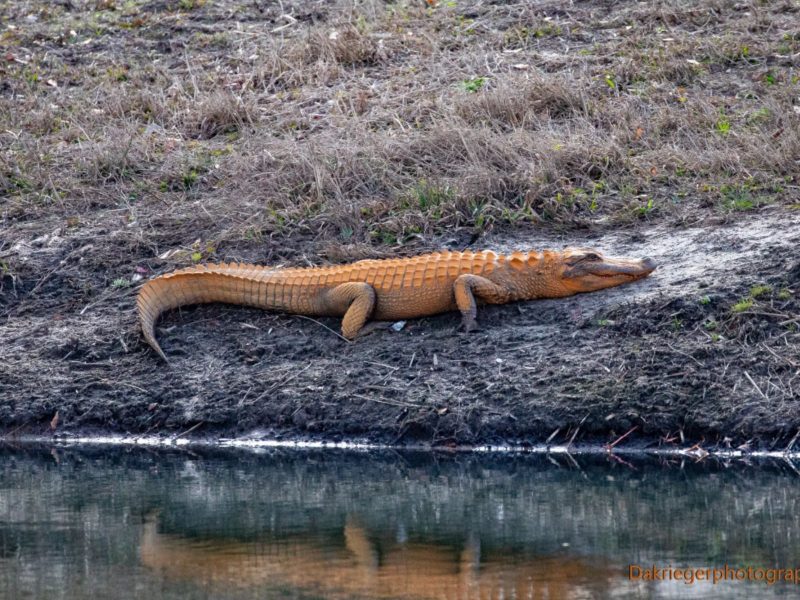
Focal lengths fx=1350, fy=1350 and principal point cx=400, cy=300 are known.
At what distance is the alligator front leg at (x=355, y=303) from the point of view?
9.38 m

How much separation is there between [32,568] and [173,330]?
3.58 metres

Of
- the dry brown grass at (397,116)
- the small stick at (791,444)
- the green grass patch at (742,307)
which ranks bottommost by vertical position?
the small stick at (791,444)

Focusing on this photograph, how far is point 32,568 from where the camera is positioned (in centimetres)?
630

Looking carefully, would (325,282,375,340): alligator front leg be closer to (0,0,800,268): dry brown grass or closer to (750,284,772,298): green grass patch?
(0,0,800,268): dry brown grass

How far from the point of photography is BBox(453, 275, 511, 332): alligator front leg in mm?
9242

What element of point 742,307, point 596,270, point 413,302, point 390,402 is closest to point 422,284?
point 413,302

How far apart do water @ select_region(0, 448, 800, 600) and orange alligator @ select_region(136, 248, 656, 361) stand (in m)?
1.34

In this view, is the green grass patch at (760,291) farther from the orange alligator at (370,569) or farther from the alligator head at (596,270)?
the orange alligator at (370,569)

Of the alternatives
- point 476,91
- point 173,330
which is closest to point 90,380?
point 173,330

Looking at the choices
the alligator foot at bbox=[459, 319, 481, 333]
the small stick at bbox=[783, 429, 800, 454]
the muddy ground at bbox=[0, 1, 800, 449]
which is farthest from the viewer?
the alligator foot at bbox=[459, 319, 481, 333]

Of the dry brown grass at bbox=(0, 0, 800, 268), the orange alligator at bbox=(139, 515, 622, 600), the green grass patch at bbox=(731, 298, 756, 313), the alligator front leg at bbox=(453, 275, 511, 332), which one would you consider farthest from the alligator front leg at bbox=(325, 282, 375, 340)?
the orange alligator at bbox=(139, 515, 622, 600)

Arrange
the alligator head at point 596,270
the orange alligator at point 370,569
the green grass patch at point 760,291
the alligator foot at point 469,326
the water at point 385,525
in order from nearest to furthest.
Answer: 1. the orange alligator at point 370,569
2. the water at point 385,525
3. the green grass patch at point 760,291
4. the alligator foot at point 469,326
5. the alligator head at point 596,270

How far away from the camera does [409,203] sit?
1068cm

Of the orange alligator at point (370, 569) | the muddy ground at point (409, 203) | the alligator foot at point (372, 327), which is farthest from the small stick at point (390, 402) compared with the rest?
the orange alligator at point (370, 569)
